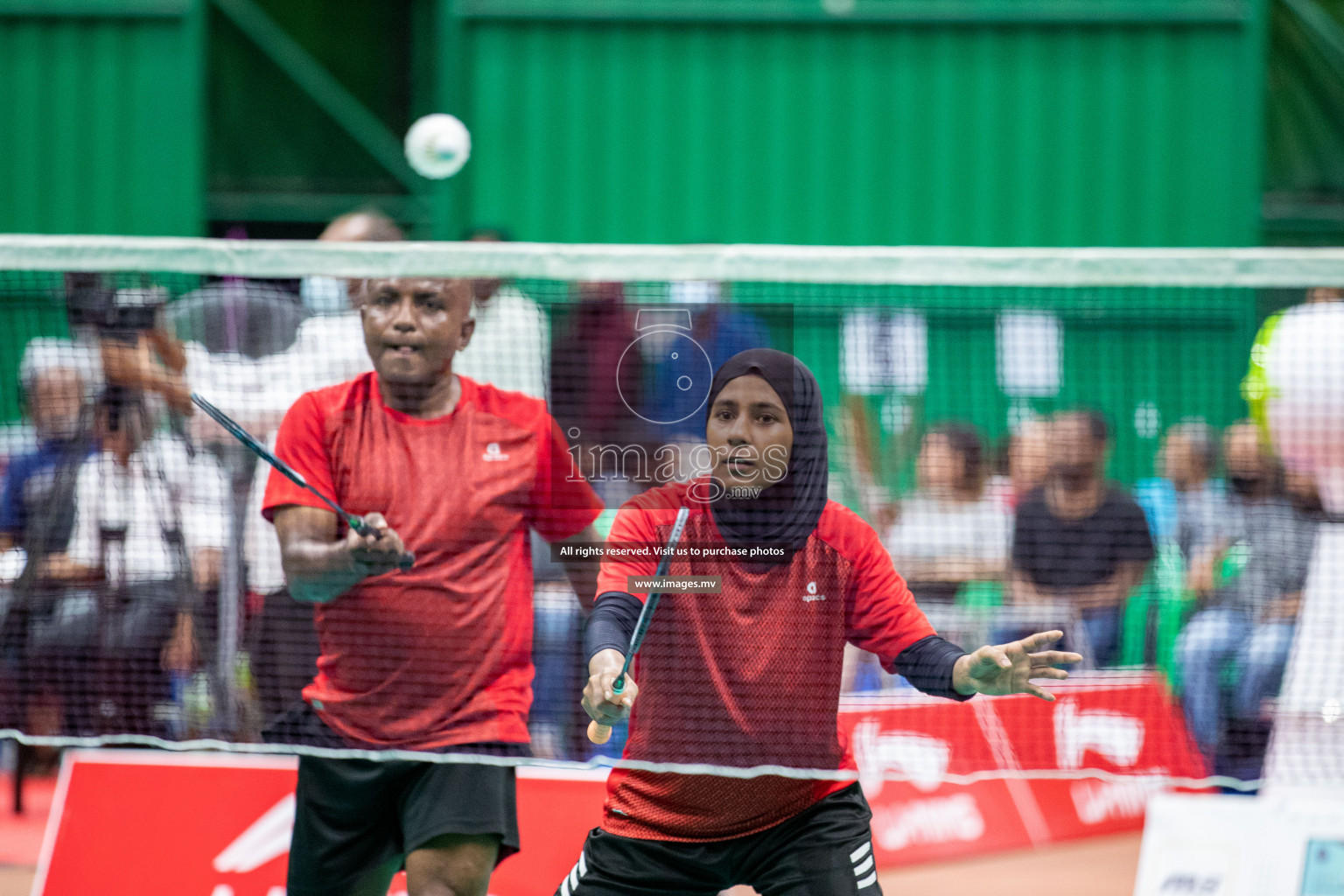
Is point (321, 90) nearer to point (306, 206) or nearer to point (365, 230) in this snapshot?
point (306, 206)

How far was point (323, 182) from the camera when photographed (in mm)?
9461

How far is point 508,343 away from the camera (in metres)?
3.52

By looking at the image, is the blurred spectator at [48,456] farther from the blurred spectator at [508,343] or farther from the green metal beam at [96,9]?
the green metal beam at [96,9]

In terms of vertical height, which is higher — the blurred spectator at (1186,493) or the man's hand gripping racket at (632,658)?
the blurred spectator at (1186,493)

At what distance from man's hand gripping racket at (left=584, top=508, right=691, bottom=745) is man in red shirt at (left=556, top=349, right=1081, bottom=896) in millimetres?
25

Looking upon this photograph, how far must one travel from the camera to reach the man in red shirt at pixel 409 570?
3.33 metres

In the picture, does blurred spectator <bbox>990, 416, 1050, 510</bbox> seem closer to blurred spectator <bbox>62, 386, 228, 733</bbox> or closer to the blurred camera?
blurred spectator <bbox>62, 386, 228, 733</bbox>

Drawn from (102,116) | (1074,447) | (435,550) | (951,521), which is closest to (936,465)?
(951,521)

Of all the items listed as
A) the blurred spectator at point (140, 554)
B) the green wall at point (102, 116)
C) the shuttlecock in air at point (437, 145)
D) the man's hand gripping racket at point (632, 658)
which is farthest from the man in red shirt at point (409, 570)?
the green wall at point (102, 116)

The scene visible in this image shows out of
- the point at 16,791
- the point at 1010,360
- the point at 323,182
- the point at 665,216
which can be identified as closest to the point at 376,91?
the point at 323,182

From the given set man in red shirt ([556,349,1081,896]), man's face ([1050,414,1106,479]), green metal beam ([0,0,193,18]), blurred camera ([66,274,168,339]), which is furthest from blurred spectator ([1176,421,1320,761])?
green metal beam ([0,0,193,18])

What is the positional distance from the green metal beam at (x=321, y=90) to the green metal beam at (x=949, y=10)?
74.9 inches

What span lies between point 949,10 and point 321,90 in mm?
4449

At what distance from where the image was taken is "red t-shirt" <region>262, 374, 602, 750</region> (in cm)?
333
